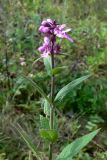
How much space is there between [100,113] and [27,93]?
54cm

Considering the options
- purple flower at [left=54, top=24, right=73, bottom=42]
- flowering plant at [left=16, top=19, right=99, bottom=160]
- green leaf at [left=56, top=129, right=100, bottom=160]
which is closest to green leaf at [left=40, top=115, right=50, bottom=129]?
flowering plant at [left=16, top=19, right=99, bottom=160]

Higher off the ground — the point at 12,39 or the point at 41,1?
the point at 41,1

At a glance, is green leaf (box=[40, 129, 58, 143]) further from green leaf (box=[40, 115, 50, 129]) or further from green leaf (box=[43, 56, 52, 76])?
green leaf (box=[43, 56, 52, 76])

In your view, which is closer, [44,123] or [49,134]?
[49,134]

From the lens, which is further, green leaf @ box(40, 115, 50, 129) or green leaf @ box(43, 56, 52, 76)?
green leaf @ box(40, 115, 50, 129)

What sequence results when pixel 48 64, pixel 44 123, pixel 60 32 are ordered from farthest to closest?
pixel 44 123 → pixel 48 64 → pixel 60 32

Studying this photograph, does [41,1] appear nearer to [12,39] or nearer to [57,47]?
[12,39]

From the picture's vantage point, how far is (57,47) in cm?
165

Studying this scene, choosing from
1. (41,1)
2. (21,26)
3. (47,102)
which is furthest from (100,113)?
(41,1)

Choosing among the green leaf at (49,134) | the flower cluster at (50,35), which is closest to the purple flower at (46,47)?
the flower cluster at (50,35)

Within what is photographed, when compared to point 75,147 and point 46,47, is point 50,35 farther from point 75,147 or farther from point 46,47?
point 75,147

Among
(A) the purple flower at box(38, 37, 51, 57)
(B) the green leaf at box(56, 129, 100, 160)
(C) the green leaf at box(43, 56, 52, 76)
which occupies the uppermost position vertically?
(A) the purple flower at box(38, 37, 51, 57)

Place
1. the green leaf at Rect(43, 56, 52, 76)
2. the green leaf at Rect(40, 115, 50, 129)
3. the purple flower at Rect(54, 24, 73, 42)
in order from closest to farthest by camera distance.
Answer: the purple flower at Rect(54, 24, 73, 42)
the green leaf at Rect(43, 56, 52, 76)
the green leaf at Rect(40, 115, 50, 129)

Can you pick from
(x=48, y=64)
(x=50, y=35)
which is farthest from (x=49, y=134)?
(x=50, y=35)
